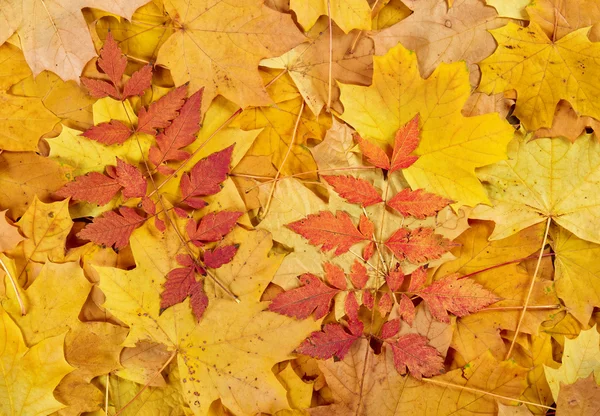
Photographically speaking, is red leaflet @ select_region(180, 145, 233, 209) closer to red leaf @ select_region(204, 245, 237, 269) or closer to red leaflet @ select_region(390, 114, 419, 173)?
red leaf @ select_region(204, 245, 237, 269)

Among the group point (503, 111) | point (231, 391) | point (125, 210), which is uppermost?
point (503, 111)

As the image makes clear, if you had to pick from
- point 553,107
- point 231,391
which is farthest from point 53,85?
point 553,107

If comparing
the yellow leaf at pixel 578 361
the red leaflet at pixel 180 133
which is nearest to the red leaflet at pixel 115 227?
the red leaflet at pixel 180 133

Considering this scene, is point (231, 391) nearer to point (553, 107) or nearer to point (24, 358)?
point (24, 358)

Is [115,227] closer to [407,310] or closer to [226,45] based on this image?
[226,45]

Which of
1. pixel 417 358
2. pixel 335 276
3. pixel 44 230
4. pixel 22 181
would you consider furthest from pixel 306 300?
pixel 22 181

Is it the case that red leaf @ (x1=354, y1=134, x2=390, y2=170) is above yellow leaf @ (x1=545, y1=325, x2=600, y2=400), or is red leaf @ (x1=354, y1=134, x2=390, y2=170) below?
above

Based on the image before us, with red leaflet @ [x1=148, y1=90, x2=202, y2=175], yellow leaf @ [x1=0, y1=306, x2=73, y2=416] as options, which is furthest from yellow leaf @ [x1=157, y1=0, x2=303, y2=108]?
yellow leaf @ [x1=0, y1=306, x2=73, y2=416]
